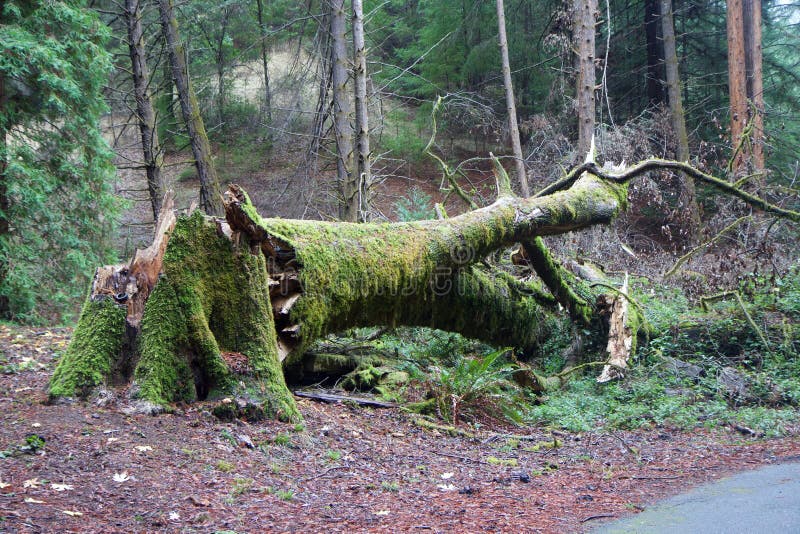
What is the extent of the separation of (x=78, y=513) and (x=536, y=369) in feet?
23.6

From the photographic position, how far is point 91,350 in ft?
16.5

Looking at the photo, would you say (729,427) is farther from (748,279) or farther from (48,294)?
(48,294)


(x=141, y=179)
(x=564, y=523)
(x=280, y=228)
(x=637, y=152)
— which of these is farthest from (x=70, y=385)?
(x=141, y=179)

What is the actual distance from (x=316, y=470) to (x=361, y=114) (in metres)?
9.45

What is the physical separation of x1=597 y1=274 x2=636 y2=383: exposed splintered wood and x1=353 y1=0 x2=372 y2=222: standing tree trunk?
5.50 m

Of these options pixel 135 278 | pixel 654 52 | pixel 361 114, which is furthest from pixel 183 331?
pixel 654 52

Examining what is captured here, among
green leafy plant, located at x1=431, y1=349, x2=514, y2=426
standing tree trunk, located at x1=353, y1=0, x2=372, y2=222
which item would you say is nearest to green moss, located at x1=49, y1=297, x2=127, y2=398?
green leafy plant, located at x1=431, y1=349, x2=514, y2=426

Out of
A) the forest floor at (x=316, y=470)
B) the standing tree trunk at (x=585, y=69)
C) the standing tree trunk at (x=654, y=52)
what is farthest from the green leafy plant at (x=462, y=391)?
the standing tree trunk at (x=654, y=52)

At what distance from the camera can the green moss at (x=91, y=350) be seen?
193 inches

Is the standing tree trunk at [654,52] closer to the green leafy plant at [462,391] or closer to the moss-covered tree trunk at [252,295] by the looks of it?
the moss-covered tree trunk at [252,295]

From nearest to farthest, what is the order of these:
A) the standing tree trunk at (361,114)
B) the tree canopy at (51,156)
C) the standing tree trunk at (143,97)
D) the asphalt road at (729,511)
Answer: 1. the asphalt road at (729,511)
2. the tree canopy at (51,156)
3. the standing tree trunk at (361,114)
4. the standing tree trunk at (143,97)

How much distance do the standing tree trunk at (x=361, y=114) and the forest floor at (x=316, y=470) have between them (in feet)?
22.9

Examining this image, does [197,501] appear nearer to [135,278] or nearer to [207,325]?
[207,325]

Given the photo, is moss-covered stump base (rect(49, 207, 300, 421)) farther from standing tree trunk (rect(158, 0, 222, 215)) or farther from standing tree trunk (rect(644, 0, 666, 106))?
standing tree trunk (rect(644, 0, 666, 106))
